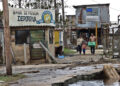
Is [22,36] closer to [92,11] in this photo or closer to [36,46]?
[36,46]

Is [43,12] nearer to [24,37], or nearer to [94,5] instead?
[24,37]

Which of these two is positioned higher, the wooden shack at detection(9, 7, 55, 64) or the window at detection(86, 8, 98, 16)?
Answer: the window at detection(86, 8, 98, 16)

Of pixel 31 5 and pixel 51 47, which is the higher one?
pixel 31 5

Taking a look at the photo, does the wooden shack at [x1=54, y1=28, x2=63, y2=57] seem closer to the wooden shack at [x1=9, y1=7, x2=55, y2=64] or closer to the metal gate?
the wooden shack at [x1=9, y1=7, x2=55, y2=64]

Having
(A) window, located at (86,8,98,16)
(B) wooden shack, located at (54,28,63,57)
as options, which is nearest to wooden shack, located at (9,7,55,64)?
(B) wooden shack, located at (54,28,63,57)

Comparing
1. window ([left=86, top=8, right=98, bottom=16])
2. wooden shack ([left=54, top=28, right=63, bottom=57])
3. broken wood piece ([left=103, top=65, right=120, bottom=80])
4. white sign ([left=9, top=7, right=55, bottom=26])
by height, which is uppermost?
window ([left=86, top=8, right=98, bottom=16])

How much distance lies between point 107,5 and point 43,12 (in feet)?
71.8

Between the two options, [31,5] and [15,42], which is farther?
[31,5]

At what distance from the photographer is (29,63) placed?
18984 millimetres

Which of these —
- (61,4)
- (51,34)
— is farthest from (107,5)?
(51,34)

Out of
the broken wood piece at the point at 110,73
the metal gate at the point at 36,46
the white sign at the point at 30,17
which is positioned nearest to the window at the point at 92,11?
the white sign at the point at 30,17

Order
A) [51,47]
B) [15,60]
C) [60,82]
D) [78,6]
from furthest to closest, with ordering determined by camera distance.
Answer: [78,6]
[51,47]
[15,60]
[60,82]

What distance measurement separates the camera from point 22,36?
19.4 m

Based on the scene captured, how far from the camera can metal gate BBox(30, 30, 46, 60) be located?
19297 mm
